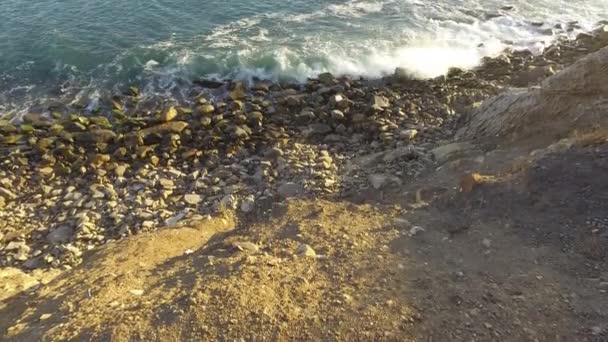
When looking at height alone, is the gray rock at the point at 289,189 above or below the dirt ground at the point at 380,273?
below

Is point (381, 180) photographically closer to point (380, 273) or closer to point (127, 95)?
point (380, 273)

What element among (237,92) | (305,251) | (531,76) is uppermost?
(305,251)

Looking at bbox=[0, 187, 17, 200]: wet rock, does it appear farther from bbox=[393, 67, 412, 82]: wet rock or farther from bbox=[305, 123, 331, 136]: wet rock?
bbox=[393, 67, 412, 82]: wet rock

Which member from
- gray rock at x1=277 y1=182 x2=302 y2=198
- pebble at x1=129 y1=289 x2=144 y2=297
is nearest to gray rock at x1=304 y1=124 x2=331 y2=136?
gray rock at x1=277 y1=182 x2=302 y2=198

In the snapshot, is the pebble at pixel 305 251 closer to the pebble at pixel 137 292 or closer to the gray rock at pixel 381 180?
the pebble at pixel 137 292

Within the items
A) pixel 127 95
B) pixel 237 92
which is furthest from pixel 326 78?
pixel 127 95

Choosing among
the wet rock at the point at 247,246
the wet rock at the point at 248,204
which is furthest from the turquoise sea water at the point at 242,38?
the wet rock at the point at 247,246
